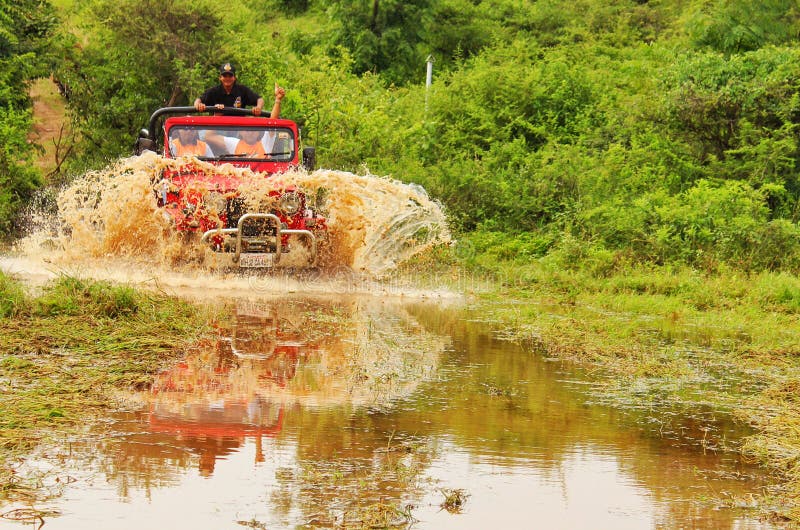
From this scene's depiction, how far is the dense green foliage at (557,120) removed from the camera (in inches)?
658

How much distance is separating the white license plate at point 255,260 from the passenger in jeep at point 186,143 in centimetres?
223

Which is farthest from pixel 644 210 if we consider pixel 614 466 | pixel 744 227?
pixel 614 466

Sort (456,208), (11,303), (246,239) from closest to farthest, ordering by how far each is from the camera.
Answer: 1. (11,303)
2. (246,239)
3. (456,208)

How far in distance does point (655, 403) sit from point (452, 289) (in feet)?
22.8

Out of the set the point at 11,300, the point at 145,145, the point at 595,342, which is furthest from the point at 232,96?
the point at 595,342

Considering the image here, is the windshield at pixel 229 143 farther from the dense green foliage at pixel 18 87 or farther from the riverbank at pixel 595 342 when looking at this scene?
the dense green foliage at pixel 18 87

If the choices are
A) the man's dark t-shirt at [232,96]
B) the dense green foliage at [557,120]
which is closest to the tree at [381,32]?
the dense green foliage at [557,120]

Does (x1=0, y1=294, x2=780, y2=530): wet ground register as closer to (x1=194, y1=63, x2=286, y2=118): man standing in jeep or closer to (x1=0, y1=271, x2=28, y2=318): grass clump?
(x1=0, y1=271, x2=28, y2=318): grass clump

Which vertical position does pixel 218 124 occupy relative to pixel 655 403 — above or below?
above

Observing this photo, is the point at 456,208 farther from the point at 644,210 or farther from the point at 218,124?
the point at 218,124

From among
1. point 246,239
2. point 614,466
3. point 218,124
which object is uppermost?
point 218,124

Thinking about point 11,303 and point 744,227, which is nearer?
point 11,303

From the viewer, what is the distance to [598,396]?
7.84m

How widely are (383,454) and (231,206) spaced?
26.1ft
